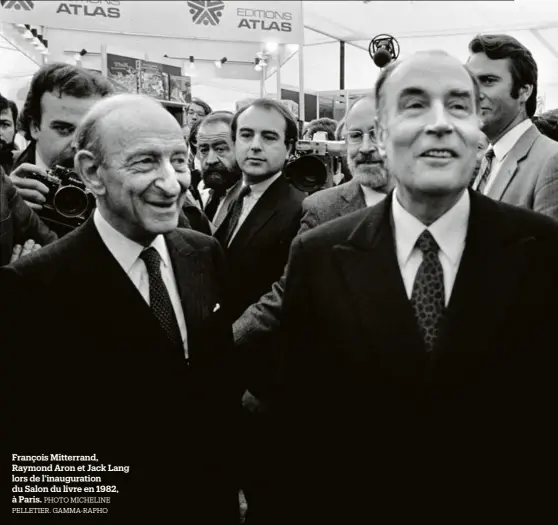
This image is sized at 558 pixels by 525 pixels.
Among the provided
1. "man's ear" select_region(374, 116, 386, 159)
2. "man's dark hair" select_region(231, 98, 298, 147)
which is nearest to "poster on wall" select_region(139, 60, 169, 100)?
"man's dark hair" select_region(231, 98, 298, 147)

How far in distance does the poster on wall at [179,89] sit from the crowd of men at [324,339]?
2.96 metres

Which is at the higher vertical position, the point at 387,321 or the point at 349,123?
the point at 349,123

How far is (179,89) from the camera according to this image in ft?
15.1

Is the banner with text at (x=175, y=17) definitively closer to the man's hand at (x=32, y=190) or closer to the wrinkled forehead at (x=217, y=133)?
the man's hand at (x=32, y=190)

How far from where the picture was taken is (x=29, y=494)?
5.18 ft

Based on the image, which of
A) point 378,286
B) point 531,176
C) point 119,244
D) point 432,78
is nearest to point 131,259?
point 119,244

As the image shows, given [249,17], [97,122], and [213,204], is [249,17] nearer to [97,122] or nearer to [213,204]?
[97,122]

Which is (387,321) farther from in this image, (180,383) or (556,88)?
(556,88)

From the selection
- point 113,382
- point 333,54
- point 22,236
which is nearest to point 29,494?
point 113,382

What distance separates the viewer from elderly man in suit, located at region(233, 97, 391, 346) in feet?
7.05

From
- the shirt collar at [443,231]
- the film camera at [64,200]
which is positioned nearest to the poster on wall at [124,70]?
the film camera at [64,200]

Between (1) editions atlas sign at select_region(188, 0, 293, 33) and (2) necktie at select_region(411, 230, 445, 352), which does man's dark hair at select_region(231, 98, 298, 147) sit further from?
(2) necktie at select_region(411, 230, 445, 352)

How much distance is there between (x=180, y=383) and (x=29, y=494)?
48 cm

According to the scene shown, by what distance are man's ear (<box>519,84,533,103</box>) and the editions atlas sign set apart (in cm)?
92
